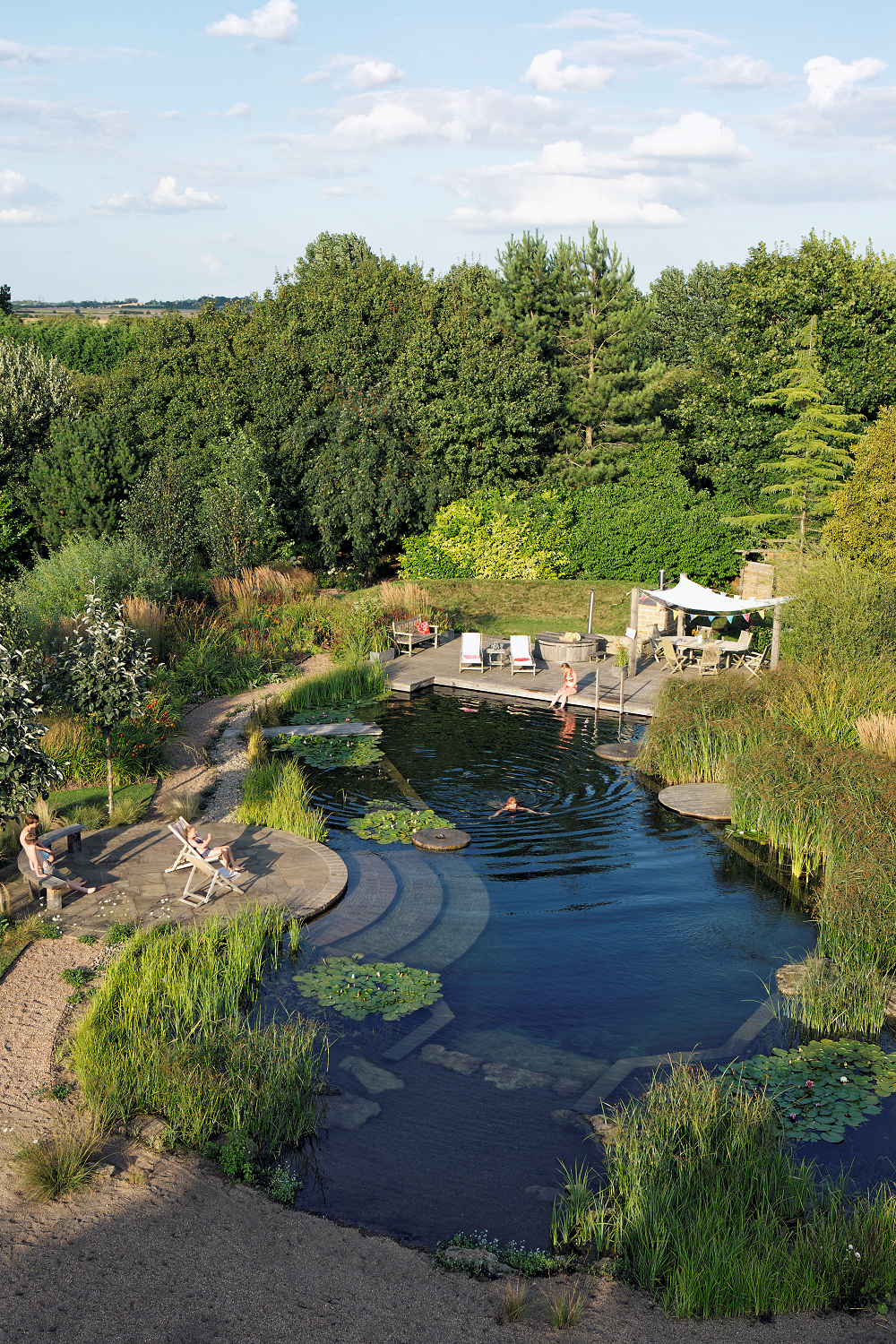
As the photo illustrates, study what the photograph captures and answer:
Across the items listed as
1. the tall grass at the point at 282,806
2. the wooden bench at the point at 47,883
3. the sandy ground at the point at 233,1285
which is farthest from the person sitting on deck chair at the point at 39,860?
the sandy ground at the point at 233,1285

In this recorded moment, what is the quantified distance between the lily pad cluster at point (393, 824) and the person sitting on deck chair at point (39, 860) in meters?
3.48

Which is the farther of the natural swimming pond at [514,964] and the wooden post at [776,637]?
the wooden post at [776,637]

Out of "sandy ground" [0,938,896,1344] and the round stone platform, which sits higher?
the round stone platform

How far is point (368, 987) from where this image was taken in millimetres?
8812

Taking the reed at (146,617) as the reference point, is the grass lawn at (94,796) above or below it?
below

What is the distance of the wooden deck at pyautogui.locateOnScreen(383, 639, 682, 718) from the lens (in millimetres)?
18469

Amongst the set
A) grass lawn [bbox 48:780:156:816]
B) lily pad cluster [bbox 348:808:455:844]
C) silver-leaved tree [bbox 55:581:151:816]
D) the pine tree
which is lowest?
lily pad cluster [bbox 348:808:455:844]

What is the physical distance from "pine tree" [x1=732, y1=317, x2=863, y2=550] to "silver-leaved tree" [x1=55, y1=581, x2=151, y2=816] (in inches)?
669

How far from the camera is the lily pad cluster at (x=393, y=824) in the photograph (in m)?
12.4

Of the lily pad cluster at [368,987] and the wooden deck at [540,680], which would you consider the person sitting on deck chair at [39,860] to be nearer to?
the lily pad cluster at [368,987]

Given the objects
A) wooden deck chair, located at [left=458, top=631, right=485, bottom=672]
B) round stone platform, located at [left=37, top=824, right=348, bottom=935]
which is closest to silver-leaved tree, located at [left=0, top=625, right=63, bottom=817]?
round stone platform, located at [left=37, top=824, right=348, bottom=935]

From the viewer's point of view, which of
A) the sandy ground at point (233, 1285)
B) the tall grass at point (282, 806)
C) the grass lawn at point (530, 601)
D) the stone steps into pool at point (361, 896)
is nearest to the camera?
the sandy ground at point (233, 1285)

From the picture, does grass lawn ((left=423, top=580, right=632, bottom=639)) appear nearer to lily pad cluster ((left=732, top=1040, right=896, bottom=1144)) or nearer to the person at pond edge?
the person at pond edge

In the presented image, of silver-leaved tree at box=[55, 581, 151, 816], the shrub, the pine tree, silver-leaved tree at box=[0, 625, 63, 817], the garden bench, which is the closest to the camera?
silver-leaved tree at box=[0, 625, 63, 817]
